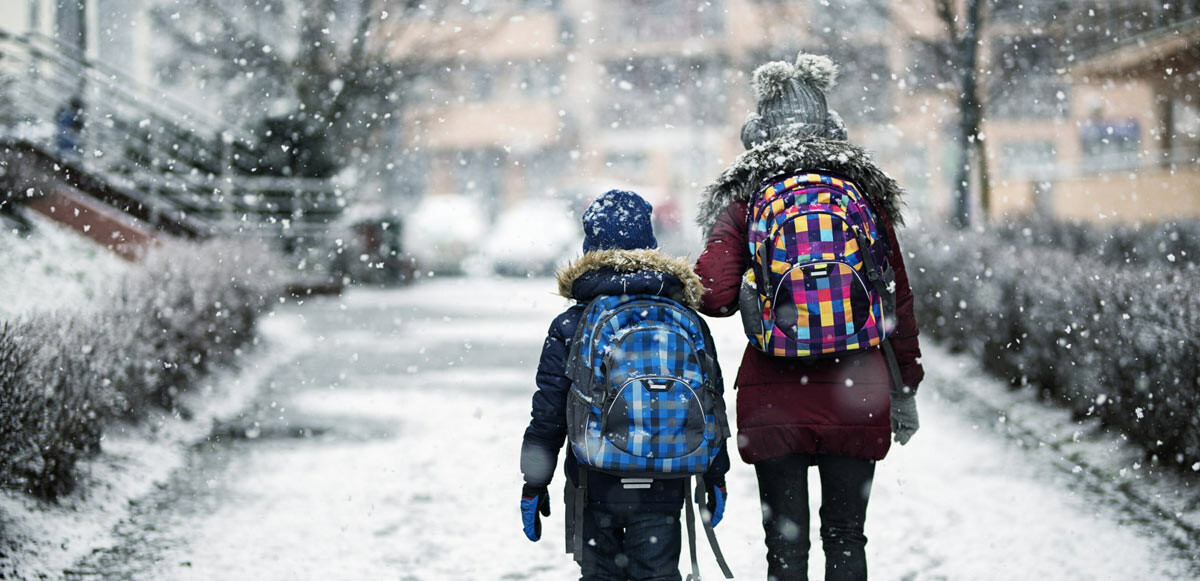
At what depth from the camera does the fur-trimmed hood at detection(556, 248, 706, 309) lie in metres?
3.15

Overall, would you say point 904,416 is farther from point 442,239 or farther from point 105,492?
point 442,239

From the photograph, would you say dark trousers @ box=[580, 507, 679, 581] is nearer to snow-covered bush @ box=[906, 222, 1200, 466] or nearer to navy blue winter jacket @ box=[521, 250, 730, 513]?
navy blue winter jacket @ box=[521, 250, 730, 513]

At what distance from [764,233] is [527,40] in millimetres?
48197

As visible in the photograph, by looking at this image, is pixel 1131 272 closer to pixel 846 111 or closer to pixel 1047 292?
pixel 1047 292

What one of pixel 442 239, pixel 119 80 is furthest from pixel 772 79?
pixel 442 239

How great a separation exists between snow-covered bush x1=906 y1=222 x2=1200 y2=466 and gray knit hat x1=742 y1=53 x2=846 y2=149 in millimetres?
2773

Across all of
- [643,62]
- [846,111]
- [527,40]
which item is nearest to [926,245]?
[846,111]

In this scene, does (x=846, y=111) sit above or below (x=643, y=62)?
below

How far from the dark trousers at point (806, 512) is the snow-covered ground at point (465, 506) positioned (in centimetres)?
85

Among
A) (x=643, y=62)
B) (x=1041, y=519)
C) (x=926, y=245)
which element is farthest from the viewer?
(x=643, y=62)

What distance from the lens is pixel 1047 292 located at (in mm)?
7320

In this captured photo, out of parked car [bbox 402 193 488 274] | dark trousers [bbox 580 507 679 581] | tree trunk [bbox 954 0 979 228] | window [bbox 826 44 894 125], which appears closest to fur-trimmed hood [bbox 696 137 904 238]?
dark trousers [bbox 580 507 679 581]

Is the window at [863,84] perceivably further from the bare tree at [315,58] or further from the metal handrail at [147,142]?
the metal handrail at [147,142]

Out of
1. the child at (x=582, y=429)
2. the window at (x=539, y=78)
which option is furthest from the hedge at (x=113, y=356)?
the window at (x=539, y=78)
